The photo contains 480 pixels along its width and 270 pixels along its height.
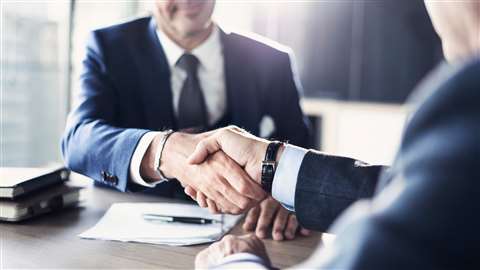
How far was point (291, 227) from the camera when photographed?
1.36 metres

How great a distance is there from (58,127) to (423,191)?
3.30 meters

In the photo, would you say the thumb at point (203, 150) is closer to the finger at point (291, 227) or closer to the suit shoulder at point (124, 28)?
the finger at point (291, 227)

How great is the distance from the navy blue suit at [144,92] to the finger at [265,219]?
0.39m

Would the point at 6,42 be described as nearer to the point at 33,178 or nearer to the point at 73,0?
the point at 73,0

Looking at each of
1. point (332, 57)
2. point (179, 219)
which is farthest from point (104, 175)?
point (332, 57)

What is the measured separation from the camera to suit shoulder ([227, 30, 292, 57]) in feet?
7.04

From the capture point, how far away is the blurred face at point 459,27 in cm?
75

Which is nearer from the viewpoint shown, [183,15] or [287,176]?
[287,176]

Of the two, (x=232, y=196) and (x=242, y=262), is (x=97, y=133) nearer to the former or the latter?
(x=232, y=196)

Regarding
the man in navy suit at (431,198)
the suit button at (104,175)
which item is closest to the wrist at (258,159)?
the suit button at (104,175)

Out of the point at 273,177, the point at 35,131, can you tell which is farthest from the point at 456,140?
the point at 35,131

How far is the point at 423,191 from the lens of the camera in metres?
0.56

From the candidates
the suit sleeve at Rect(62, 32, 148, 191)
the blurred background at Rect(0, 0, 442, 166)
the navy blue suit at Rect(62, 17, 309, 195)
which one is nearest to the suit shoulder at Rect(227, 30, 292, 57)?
the navy blue suit at Rect(62, 17, 309, 195)

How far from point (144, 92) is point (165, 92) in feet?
0.24
